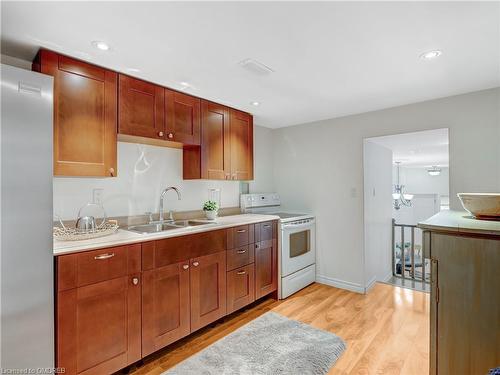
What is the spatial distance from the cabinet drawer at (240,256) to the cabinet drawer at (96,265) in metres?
0.94

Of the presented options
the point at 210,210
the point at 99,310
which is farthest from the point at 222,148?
the point at 99,310

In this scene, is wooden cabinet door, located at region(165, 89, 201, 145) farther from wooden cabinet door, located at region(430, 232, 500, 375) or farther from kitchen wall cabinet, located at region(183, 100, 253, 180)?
wooden cabinet door, located at region(430, 232, 500, 375)

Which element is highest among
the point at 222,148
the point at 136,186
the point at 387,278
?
the point at 222,148

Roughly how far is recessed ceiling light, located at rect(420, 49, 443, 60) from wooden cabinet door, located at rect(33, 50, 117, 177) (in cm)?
231

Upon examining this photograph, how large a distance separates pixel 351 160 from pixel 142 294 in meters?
2.83

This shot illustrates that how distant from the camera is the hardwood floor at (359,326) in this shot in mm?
2023

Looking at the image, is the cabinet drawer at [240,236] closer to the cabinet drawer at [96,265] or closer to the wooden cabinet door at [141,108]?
the cabinet drawer at [96,265]

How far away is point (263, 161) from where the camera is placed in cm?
415

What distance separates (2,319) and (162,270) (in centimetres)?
93

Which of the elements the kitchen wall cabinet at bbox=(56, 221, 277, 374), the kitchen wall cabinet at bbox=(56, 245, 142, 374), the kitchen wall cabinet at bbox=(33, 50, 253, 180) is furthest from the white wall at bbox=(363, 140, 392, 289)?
the kitchen wall cabinet at bbox=(56, 245, 142, 374)

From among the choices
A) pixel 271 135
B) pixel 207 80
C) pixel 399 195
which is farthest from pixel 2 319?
pixel 399 195

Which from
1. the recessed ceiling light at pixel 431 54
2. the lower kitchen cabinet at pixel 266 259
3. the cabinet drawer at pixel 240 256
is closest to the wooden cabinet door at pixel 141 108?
the cabinet drawer at pixel 240 256

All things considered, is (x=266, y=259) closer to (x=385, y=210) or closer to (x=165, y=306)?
(x=165, y=306)

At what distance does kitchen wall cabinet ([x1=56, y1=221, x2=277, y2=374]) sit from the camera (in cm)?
164
